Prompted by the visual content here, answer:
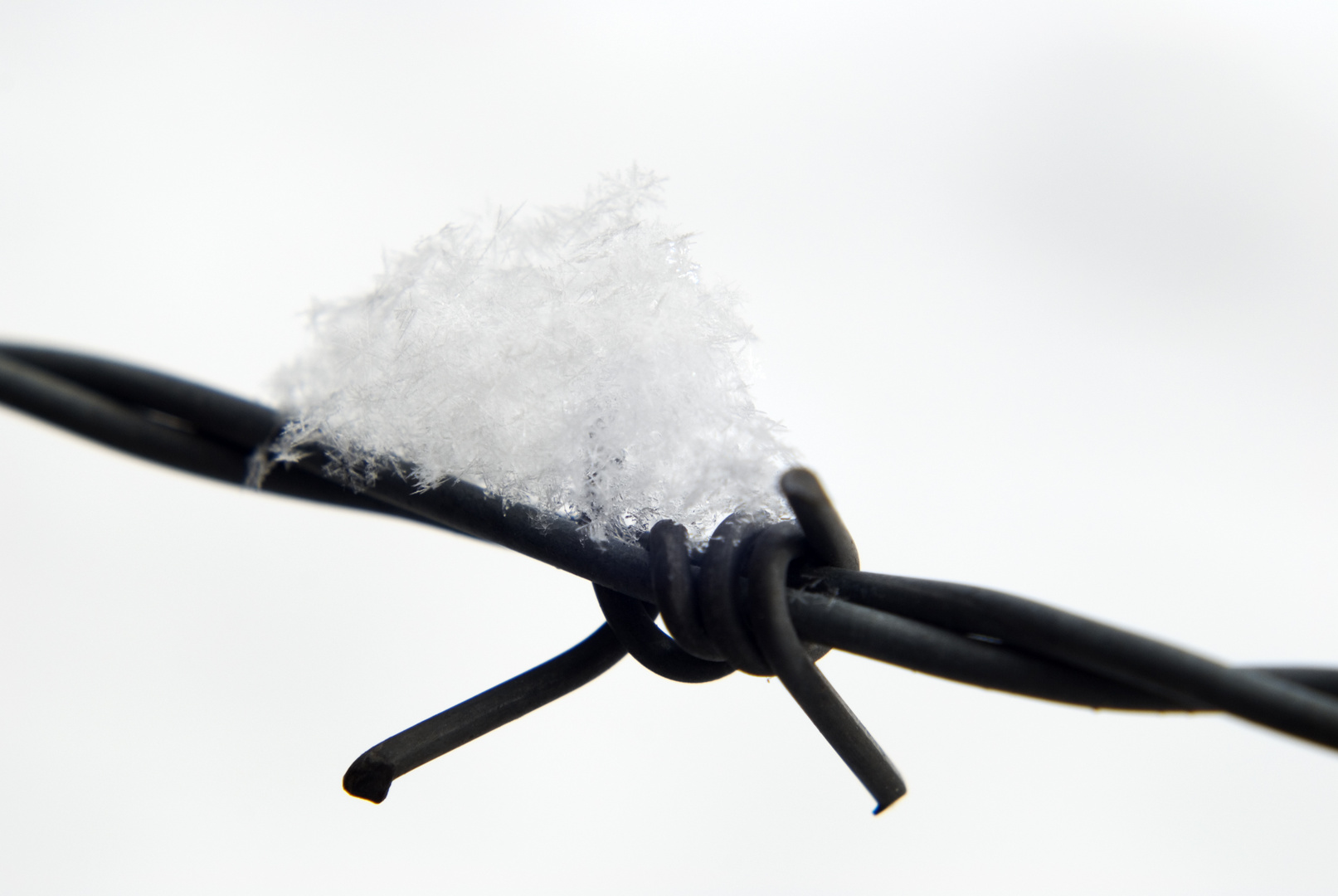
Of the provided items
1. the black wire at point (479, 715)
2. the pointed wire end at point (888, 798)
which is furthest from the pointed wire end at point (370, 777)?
the pointed wire end at point (888, 798)

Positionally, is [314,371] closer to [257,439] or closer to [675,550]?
[257,439]

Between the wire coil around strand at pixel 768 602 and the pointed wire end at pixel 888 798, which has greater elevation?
the wire coil around strand at pixel 768 602

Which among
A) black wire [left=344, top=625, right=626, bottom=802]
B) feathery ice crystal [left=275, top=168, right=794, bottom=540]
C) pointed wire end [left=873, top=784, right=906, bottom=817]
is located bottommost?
pointed wire end [left=873, top=784, right=906, bottom=817]

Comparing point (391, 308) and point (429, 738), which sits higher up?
point (391, 308)

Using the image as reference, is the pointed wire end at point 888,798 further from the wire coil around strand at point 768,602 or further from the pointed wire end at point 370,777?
the pointed wire end at point 370,777

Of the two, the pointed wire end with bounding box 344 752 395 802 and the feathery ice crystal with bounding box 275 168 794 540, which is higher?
the feathery ice crystal with bounding box 275 168 794 540

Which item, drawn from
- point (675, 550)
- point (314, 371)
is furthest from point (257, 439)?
point (675, 550)

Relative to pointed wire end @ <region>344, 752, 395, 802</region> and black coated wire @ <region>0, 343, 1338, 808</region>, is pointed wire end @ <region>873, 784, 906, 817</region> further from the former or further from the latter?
pointed wire end @ <region>344, 752, 395, 802</region>

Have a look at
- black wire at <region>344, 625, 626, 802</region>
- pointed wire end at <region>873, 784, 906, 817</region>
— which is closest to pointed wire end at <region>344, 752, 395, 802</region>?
black wire at <region>344, 625, 626, 802</region>
